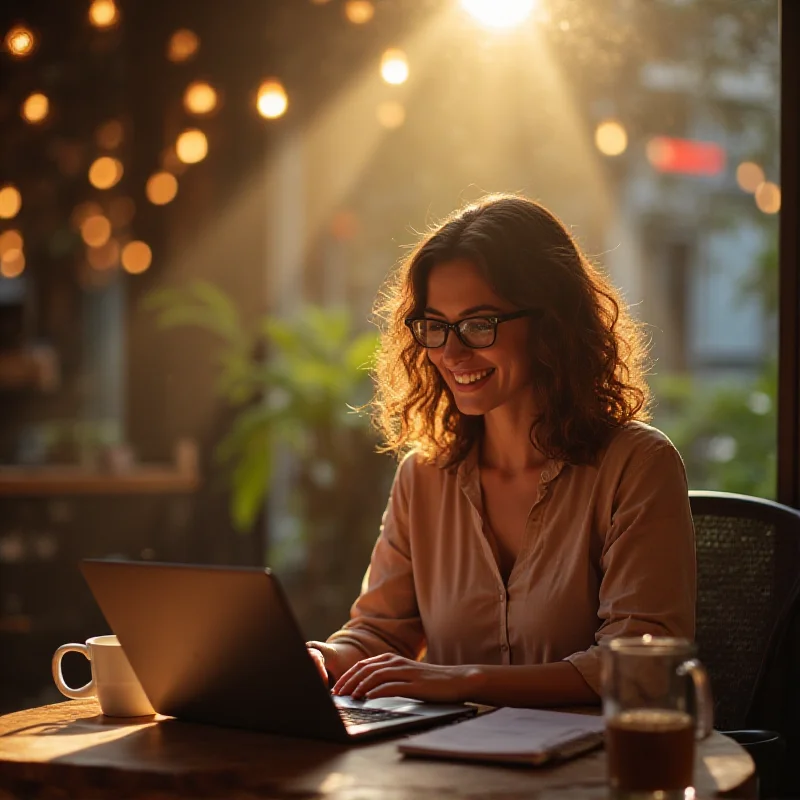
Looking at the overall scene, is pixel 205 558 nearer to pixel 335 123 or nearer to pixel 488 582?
pixel 335 123

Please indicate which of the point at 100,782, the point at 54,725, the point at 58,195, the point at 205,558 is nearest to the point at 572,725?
the point at 100,782

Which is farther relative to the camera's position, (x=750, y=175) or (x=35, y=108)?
(x=750, y=175)

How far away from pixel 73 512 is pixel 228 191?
1.77 metres

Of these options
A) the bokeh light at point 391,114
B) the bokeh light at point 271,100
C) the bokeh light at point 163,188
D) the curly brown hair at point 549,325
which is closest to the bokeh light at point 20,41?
the bokeh light at point 271,100

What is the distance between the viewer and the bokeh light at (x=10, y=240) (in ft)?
29.4

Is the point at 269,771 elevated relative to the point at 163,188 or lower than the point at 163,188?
lower

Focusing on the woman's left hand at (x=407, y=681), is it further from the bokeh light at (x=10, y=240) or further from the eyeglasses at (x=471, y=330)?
the bokeh light at (x=10, y=240)

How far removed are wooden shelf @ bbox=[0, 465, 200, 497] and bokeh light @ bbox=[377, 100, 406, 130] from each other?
2.05 m

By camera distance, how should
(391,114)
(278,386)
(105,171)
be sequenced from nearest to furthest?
1. (278,386)
2. (391,114)
3. (105,171)

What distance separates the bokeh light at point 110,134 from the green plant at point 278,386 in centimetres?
297

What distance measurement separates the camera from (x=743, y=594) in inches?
86.2

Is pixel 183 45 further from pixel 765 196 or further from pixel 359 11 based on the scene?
pixel 765 196

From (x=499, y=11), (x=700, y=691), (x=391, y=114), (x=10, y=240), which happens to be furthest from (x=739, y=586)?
(x=10, y=240)

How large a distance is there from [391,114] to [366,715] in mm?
4966
